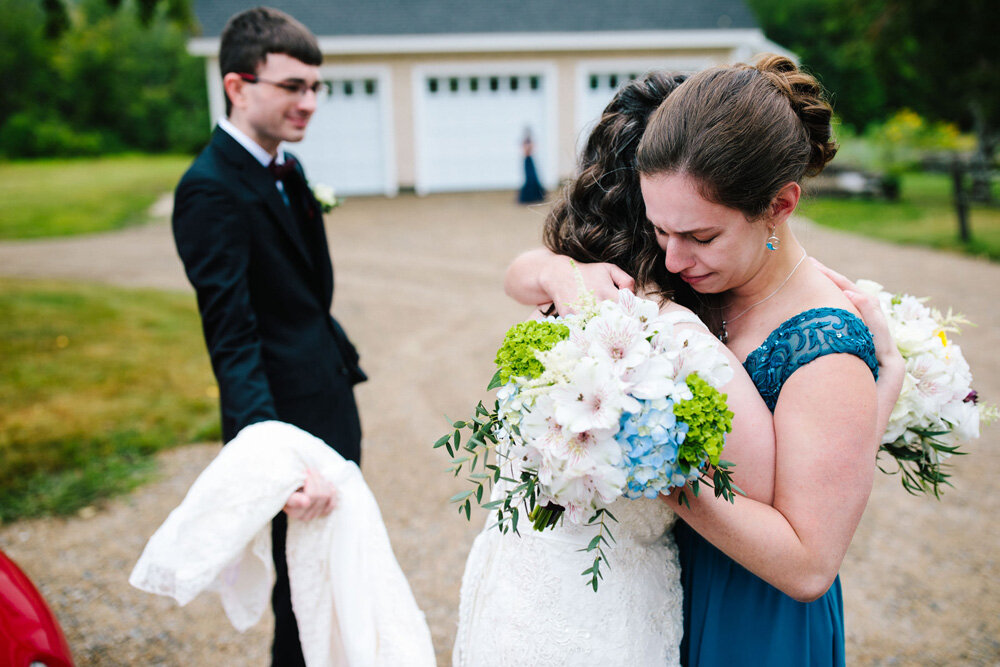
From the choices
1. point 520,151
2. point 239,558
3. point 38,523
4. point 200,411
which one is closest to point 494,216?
point 520,151

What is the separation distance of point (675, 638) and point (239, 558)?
1276 millimetres

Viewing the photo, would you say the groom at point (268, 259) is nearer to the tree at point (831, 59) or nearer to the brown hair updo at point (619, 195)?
the brown hair updo at point (619, 195)

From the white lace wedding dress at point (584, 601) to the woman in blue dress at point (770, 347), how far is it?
0.13 m

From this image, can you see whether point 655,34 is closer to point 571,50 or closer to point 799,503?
point 571,50

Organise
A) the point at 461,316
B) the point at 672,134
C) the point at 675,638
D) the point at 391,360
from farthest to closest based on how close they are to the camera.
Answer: the point at 461,316 → the point at 391,360 → the point at 675,638 → the point at 672,134

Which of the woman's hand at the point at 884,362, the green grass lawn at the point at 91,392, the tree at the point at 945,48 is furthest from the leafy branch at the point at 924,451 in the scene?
the tree at the point at 945,48

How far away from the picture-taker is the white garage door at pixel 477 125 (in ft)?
58.0

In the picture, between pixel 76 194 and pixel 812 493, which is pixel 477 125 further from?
pixel 812 493

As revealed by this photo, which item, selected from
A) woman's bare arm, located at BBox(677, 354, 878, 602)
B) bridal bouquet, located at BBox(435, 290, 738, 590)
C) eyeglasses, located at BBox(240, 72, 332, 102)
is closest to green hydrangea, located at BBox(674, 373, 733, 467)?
bridal bouquet, located at BBox(435, 290, 738, 590)

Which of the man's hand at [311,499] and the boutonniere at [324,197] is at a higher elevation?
the boutonniere at [324,197]

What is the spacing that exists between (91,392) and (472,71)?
43.7 feet

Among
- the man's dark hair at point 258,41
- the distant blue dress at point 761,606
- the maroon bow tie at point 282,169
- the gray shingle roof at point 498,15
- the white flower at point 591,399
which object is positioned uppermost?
the gray shingle roof at point 498,15

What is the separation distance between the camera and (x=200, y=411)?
6.04 m

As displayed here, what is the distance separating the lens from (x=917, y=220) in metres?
14.7
